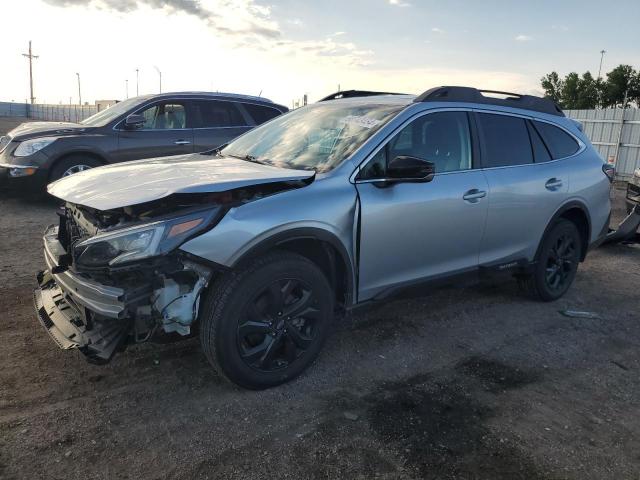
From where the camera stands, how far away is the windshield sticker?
378cm

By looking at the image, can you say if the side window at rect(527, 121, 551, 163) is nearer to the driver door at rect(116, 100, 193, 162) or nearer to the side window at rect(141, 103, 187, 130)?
the driver door at rect(116, 100, 193, 162)

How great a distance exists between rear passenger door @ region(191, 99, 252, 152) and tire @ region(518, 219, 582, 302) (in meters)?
5.53

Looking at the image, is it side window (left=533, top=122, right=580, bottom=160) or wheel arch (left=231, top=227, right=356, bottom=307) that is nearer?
wheel arch (left=231, top=227, right=356, bottom=307)

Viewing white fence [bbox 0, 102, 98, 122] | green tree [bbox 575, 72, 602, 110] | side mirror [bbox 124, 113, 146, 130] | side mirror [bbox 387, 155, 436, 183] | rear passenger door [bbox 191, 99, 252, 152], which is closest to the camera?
side mirror [bbox 387, 155, 436, 183]

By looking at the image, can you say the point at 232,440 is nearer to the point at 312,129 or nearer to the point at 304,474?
the point at 304,474

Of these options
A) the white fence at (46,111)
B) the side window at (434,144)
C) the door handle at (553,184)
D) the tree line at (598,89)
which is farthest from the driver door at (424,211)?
the white fence at (46,111)

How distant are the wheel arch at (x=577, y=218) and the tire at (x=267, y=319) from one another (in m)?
2.64

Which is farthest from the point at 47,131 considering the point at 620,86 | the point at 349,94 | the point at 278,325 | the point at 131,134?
the point at 620,86

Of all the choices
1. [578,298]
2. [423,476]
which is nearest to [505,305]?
[578,298]

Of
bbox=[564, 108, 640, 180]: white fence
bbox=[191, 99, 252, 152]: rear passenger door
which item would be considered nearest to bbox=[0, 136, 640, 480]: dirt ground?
bbox=[191, 99, 252, 152]: rear passenger door

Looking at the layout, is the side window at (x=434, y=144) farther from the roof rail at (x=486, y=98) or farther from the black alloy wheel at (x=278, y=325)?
the black alloy wheel at (x=278, y=325)

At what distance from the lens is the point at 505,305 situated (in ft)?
16.7

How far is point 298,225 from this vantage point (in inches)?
124

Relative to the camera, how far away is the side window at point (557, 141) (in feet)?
16.1
